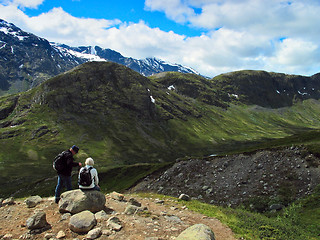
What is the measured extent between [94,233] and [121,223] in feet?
7.30

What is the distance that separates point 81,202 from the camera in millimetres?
16047

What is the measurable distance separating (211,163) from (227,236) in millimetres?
37945

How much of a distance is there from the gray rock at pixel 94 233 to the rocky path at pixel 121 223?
9.4 inches

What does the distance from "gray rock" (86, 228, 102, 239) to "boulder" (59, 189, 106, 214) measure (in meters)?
3.13

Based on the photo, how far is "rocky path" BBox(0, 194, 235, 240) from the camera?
13438mm

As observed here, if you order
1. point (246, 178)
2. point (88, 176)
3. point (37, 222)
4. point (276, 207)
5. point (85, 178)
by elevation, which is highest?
point (88, 176)

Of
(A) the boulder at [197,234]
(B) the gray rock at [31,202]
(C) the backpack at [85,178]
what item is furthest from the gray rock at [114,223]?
(B) the gray rock at [31,202]

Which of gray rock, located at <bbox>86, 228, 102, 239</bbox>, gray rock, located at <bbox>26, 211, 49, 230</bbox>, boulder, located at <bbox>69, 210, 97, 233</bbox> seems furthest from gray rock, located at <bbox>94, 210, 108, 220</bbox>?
gray rock, located at <bbox>26, 211, 49, 230</bbox>

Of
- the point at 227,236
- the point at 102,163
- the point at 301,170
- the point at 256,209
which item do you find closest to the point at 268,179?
the point at 301,170

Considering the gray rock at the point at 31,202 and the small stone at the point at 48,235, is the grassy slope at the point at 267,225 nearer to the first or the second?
the small stone at the point at 48,235

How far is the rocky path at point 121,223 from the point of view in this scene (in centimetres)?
1344

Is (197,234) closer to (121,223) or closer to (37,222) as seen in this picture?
(121,223)

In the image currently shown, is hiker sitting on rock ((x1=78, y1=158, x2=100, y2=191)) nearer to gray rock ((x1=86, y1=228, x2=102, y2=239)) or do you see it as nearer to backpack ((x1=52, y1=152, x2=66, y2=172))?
backpack ((x1=52, y1=152, x2=66, y2=172))

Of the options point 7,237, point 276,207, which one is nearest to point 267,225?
point 276,207
